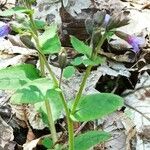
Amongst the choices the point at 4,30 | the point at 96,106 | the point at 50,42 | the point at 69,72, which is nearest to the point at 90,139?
the point at 96,106

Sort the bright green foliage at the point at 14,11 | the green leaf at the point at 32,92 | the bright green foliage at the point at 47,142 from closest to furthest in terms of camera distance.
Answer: the green leaf at the point at 32,92, the bright green foliage at the point at 14,11, the bright green foliage at the point at 47,142

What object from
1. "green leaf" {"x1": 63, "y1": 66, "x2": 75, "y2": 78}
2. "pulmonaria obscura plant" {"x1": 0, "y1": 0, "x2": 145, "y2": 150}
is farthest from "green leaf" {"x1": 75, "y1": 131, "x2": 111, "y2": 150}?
"green leaf" {"x1": 63, "y1": 66, "x2": 75, "y2": 78}

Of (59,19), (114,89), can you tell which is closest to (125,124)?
(114,89)

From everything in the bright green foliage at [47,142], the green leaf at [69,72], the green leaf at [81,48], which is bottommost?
the bright green foliage at [47,142]

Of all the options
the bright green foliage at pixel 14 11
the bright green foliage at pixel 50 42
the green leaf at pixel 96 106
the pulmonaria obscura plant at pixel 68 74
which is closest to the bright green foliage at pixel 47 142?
the pulmonaria obscura plant at pixel 68 74

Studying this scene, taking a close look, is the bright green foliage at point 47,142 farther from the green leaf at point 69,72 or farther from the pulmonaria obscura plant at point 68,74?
the green leaf at point 69,72
